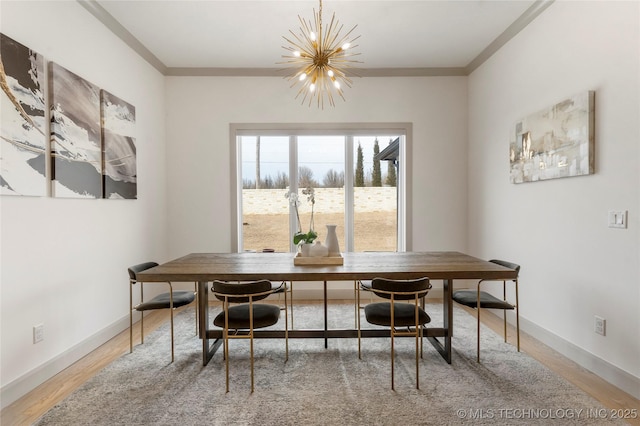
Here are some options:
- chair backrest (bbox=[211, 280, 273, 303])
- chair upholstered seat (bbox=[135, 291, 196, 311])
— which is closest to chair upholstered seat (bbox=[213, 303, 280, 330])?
chair backrest (bbox=[211, 280, 273, 303])

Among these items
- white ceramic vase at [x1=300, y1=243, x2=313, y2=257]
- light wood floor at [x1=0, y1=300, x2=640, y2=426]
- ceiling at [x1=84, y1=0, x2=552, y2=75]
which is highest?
ceiling at [x1=84, y1=0, x2=552, y2=75]

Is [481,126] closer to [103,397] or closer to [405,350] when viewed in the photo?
[405,350]

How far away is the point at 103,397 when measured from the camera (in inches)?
82.0

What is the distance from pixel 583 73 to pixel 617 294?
162 cm

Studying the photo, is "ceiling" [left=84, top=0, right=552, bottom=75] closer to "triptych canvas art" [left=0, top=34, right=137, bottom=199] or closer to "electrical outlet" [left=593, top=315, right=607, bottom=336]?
"triptych canvas art" [left=0, top=34, right=137, bottom=199]

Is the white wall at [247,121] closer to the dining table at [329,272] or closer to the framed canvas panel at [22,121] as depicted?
the dining table at [329,272]

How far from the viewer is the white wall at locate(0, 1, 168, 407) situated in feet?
6.77

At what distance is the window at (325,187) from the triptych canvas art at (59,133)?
1516 mm

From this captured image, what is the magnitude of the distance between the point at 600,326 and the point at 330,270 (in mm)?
1974

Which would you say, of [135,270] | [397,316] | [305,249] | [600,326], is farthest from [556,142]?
[135,270]

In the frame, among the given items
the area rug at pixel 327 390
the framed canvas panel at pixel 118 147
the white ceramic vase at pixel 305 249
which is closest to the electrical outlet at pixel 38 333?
the area rug at pixel 327 390

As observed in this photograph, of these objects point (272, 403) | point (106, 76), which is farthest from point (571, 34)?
point (106, 76)

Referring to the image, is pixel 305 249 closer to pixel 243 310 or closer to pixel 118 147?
pixel 243 310

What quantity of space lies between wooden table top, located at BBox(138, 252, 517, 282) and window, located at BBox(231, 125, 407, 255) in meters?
1.65
